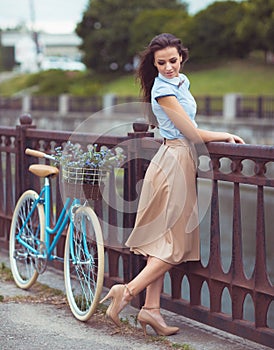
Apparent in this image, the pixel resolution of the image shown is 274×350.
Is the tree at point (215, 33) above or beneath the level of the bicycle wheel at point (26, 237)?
above

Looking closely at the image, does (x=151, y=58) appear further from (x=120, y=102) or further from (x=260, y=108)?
(x=120, y=102)

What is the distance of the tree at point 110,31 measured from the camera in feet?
196

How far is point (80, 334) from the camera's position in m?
5.73

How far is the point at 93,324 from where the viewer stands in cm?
596

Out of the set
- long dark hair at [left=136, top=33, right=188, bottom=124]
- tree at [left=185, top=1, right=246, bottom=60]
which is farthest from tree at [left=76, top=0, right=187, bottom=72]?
long dark hair at [left=136, top=33, right=188, bottom=124]

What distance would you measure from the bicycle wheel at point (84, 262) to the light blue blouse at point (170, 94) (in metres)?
0.81

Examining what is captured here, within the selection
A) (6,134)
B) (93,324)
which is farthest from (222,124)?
(93,324)

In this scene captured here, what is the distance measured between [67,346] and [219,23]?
154 feet

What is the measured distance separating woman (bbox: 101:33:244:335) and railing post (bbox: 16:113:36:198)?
2.44m

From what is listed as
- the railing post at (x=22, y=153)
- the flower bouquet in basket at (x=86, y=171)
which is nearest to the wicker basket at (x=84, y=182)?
the flower bouquet in basket at (x=86, y=171)

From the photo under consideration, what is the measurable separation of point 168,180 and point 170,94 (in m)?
0.53

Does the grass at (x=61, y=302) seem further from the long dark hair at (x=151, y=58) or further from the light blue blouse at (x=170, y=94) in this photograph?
the long dark hair at (x=151, y=58)

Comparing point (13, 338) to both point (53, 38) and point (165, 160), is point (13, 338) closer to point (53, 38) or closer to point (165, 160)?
point (165, 160)

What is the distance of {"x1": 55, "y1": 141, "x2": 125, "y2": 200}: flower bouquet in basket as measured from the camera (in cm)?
588
